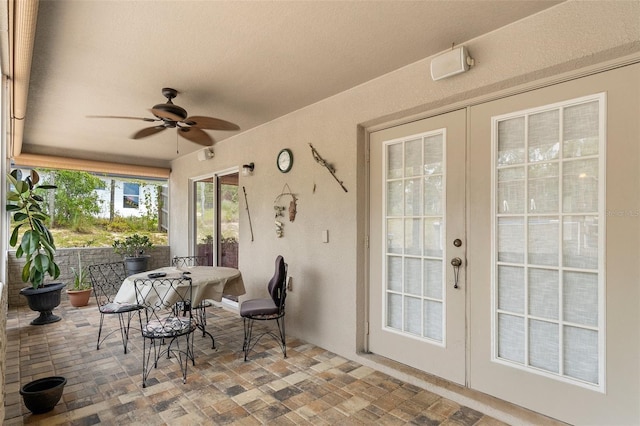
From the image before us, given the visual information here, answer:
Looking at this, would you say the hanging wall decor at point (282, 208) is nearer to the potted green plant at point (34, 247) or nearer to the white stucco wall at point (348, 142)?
the white stucco wall at point (348, 142)

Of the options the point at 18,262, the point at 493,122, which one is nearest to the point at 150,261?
the point at 18,262

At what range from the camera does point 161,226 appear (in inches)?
279

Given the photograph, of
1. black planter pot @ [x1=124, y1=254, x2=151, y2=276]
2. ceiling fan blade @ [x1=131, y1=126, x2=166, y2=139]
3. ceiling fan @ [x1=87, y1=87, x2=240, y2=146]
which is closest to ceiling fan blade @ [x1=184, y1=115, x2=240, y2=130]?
ceiling fan @ [x1=87, y1=87, x2=240, y2=146]

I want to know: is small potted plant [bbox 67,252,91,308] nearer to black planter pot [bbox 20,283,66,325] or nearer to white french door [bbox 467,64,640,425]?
black planter pot [bbox 20,283,66,325]

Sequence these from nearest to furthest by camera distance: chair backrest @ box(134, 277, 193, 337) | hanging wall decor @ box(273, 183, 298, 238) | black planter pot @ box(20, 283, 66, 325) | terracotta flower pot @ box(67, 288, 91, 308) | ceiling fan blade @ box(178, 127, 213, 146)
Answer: chair backrest @ box(134, 277, 193, 337) → ceiling fan blade @ box(178, 127, 213, 146) → hanging wall decor @ box(273, 183, 298, 238) → black planter pot @ box(20, 283, 66, 325) → terracotta flower pot @ box(67, 288, 91, 308)

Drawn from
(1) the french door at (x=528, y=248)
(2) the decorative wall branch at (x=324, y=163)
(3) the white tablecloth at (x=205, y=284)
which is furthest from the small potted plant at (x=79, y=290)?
(1) the french door at (x=528, y=248)

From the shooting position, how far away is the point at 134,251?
636 centimetres

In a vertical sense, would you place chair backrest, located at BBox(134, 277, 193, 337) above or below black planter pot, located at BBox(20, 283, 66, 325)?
above

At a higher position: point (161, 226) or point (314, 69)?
point (314, 69)

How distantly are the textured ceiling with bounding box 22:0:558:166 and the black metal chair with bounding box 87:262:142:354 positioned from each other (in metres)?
2.01

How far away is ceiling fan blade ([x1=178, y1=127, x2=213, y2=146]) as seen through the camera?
322cm

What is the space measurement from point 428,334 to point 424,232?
2.77 ft

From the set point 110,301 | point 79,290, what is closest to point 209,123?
point 110,301

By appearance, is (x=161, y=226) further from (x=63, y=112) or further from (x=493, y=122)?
(x=493, y=122)
